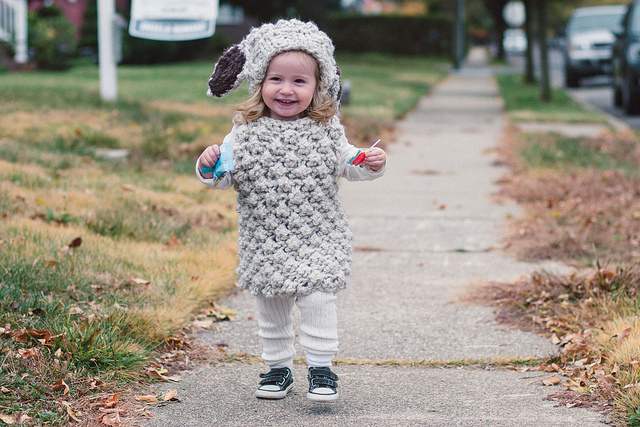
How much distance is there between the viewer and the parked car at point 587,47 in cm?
2267

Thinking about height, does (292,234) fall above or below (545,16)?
below

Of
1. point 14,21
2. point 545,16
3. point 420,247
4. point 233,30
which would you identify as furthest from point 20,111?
point 233,30

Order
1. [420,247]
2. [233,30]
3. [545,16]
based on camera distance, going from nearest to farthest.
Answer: [420,247] → [545,16] → [233,30]

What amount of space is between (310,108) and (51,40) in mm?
23957

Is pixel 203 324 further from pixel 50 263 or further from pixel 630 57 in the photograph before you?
pixel 630 57

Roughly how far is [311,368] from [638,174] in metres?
5.81

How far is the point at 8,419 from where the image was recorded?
344cm

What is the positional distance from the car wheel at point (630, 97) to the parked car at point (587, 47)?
5.76 m

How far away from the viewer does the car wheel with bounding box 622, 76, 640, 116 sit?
16.2 metres

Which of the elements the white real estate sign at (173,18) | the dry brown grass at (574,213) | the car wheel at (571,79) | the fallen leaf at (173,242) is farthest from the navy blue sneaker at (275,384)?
the car wheel at (571,79)

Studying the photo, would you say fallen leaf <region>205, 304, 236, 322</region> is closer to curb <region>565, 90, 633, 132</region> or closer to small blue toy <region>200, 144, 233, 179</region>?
small blue toy <region>200, 144, 233, 179</region>

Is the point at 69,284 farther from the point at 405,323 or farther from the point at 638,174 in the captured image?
the point at 638,174

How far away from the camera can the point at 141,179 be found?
8.11 m

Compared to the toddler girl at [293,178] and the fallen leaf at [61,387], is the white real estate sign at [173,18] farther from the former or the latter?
the fallen leaf at [61,387]
